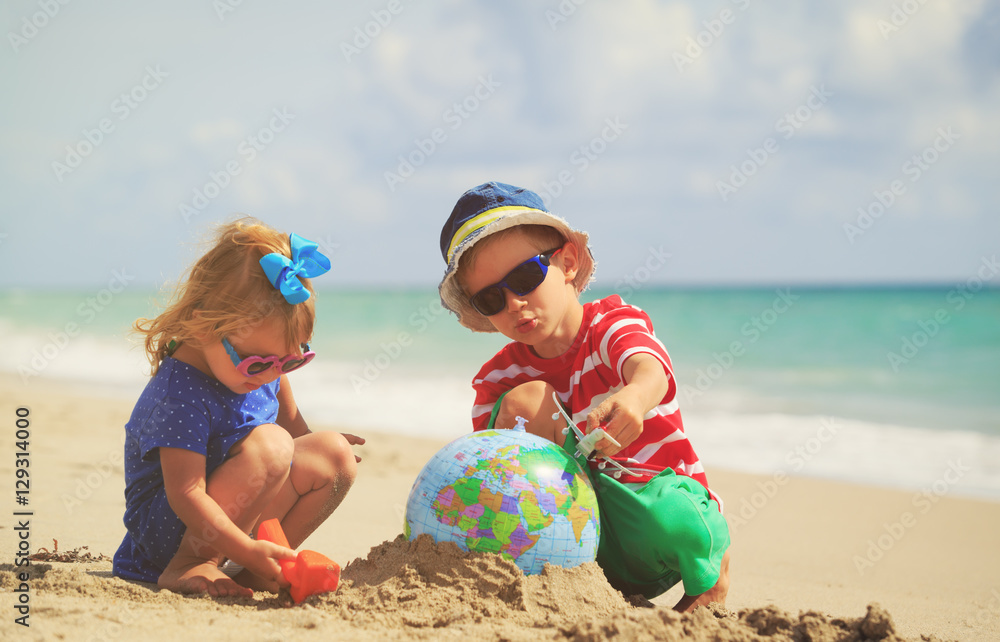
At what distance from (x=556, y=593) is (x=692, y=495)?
2.32 feet

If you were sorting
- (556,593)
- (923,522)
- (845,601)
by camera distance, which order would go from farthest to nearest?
1. (923,522)
2. (845,601)
3. (556,593)

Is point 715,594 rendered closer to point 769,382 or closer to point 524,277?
point 524,277

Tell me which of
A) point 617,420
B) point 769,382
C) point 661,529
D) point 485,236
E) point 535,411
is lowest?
point 661,529

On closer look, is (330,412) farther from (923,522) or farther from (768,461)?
(923,522)

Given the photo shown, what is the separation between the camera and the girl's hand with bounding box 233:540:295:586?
2.77 m

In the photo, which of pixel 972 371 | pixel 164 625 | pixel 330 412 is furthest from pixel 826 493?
pixel 972 371

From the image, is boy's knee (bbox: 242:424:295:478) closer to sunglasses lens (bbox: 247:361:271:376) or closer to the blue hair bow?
sunglasses lens (bbox: 247:361:271:376)

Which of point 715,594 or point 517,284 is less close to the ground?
point 517,284

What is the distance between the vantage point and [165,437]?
2.79m

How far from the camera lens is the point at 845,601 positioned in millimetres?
4012

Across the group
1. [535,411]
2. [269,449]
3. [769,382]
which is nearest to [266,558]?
[269,449]

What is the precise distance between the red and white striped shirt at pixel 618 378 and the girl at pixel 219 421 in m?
1.12

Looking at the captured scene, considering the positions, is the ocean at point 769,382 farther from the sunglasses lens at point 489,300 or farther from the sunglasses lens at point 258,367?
the sunglasses lens at point 489,300

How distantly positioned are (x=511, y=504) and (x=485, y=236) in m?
1.17
